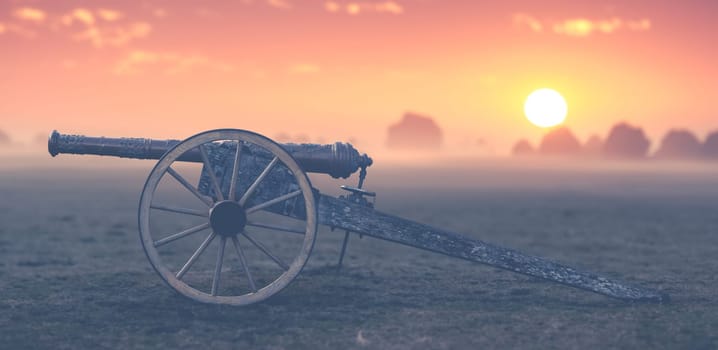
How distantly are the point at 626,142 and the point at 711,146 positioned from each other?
19.4 metres

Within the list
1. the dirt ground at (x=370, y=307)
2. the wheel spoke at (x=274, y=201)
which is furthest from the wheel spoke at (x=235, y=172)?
the dirt ground at (x=370, y=307)

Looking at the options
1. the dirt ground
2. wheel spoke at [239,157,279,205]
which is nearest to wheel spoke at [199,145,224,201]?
wheel spoke at [239,157,279,205]

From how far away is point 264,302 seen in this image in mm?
6730

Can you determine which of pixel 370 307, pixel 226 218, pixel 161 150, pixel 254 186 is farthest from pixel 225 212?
pixel 370 307

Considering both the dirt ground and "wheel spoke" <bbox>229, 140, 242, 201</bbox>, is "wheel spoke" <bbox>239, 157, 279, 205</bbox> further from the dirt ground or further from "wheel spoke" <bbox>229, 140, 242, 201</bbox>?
the dirt ground

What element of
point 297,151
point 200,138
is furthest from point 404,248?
point 200,138

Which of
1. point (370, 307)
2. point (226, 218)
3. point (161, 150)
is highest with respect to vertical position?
point (161, 150)

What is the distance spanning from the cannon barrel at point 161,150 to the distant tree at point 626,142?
179 metres

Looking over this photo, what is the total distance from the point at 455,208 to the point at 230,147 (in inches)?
724

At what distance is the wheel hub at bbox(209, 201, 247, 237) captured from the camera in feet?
20.6

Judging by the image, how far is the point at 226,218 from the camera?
247 inches

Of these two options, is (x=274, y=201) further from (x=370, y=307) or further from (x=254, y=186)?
(x=370, y=307)

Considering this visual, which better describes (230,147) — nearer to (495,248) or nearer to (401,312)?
(401,312)

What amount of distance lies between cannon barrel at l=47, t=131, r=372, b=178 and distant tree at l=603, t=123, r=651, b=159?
179 metres
